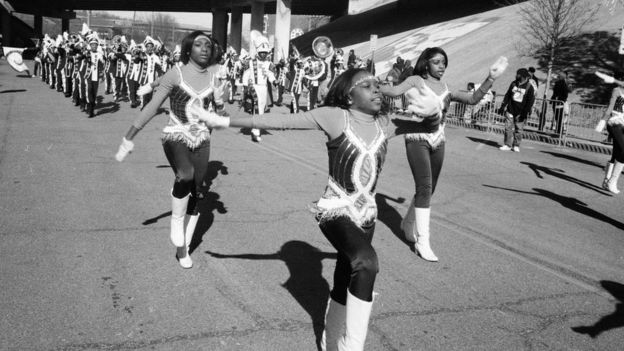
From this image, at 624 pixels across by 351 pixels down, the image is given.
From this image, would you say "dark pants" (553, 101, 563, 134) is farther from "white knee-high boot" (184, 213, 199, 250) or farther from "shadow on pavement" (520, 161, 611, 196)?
"white knee-high boot" (184, 213, 199, 250)

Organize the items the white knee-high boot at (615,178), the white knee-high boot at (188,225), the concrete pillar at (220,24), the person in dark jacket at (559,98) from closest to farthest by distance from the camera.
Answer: the white knee-high boot at (188,225) < the white knee-high boot at (615,178) < the person in dark jacket at (559,98) < the concrete pillar at (220,24)

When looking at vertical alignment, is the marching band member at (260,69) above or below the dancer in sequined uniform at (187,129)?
above

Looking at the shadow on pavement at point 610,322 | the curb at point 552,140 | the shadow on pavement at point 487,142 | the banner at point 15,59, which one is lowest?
the shadow on pavement at point 610,322

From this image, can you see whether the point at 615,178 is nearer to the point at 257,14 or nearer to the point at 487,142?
the point at 487,142

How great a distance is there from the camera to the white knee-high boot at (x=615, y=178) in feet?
32.9

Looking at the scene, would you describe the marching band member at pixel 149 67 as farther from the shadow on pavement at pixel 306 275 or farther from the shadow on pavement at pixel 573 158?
the shadow on pavement at pixel 306 275

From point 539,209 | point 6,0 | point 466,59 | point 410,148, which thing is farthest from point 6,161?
point 6,0

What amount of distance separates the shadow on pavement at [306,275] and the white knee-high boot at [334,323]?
282 millimetres

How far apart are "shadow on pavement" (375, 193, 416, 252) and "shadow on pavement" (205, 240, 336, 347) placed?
117 cm

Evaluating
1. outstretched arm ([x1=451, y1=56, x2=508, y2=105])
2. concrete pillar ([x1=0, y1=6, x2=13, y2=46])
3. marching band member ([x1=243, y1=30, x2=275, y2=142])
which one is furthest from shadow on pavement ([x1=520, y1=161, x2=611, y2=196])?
concrete pillar ([x1=0, y1=6, x2=13, y2=46])

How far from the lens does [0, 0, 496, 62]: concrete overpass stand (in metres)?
47.2

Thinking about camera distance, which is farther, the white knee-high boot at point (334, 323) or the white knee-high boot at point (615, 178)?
the white knee-high boot at point (615, 178)

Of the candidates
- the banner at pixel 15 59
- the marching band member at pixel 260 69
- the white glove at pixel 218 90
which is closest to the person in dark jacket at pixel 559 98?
the marching band member at pixel 260 69

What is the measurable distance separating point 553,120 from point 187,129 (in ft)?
48.9
